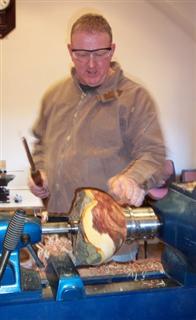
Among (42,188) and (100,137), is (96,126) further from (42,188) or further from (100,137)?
(42,188)

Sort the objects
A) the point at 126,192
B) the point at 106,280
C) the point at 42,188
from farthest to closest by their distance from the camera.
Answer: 1. the point at 42,188
2. the point at 126,192
3. the point at 106,280

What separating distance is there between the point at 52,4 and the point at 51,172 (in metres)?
2.25

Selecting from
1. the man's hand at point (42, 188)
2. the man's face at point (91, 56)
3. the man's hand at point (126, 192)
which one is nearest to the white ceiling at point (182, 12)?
the man's face at point (91, 56)

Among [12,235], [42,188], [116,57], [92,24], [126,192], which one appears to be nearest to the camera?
[12,235]

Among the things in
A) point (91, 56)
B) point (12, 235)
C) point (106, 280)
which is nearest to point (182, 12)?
point (91, 56)

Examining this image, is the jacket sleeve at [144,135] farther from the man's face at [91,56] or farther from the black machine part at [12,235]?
the black machine part at [12,235]

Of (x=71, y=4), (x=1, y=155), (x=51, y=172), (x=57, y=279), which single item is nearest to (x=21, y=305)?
(x=57, y=279)

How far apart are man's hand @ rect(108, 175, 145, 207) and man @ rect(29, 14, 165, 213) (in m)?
0.32

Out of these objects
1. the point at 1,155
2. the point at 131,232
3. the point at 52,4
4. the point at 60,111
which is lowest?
the point at 1,155

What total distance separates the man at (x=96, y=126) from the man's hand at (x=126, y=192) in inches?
12.5

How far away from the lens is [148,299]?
2.46 feet

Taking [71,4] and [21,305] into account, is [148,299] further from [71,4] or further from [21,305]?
Result: [71,4]

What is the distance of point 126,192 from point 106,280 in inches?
12.1

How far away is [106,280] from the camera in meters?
0.83
